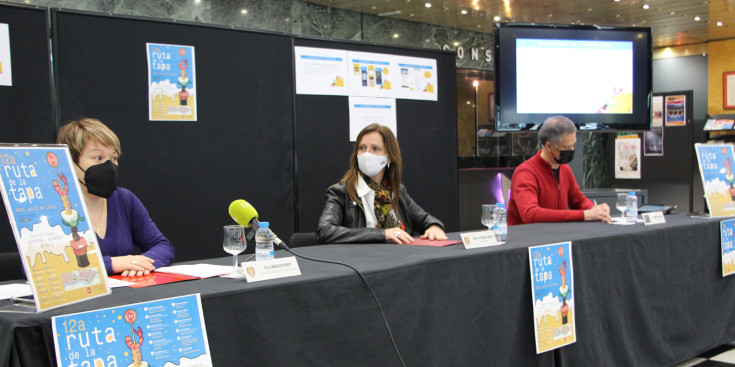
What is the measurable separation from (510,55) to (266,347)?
301 centimetres

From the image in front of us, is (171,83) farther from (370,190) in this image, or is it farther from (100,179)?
(100,179)

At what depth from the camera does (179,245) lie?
11.0 ft

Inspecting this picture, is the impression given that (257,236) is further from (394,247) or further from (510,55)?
(510,55)

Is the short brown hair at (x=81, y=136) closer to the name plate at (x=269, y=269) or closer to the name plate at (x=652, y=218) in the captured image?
the name plate at (x=269, y=269)

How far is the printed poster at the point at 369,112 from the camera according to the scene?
12.8 ft

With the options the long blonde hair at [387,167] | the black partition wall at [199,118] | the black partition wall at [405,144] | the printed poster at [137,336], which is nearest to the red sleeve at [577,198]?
the black partition wall at [405,144]

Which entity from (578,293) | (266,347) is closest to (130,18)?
(266,347)

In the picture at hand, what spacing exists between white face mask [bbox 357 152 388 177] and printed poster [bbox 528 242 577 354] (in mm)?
891

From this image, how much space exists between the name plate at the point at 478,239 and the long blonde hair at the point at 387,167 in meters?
0.74

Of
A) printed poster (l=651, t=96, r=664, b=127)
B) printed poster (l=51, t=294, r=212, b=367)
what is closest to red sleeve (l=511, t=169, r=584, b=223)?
printed poster (l=51, t=294, r=212, b=367)

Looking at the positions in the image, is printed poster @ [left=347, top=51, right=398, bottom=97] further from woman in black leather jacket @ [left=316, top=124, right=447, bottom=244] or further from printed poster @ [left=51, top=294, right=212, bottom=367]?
printed poster @ [left=51, top=294, right=212, bottom=367]

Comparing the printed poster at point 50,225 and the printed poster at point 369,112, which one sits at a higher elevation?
the printed poster at point 369,112

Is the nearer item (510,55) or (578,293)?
(578,293)

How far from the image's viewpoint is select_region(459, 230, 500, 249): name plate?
2225 millimetres
